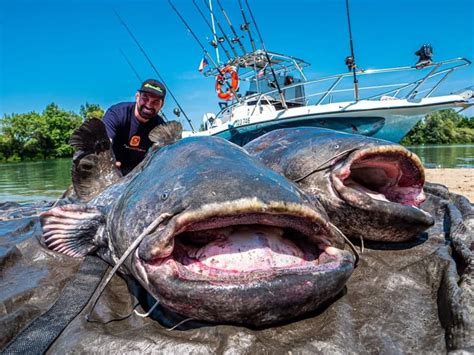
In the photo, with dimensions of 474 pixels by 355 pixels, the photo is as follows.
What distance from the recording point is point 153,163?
204 cm

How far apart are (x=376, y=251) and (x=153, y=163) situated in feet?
4.22

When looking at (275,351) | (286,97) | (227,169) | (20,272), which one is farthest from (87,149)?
(286,97)

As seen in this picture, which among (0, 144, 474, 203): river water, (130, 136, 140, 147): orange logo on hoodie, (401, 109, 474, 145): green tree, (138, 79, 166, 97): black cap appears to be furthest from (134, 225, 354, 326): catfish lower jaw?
(401, 109, 474, 145): green tree

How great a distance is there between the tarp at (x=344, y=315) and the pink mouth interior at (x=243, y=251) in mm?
202

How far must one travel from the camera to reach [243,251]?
142 cm

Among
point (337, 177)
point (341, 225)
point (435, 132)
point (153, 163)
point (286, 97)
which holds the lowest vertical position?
point (435, 132)

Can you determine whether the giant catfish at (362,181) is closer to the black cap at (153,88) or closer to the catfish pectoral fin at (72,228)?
the catfish pectoral fin at (72,228)

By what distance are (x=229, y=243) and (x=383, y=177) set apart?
128 cm

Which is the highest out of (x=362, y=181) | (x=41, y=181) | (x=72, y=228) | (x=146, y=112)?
(x=146, y=112)

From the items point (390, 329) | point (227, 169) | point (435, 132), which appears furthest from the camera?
point (435, 132)

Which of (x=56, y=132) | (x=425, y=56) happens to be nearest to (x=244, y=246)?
(x=425, y=56)

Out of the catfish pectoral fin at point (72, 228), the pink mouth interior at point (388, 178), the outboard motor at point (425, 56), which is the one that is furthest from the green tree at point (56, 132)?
the pink mouth interior at point (388, 178)

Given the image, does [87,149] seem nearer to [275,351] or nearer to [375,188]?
[375,188]

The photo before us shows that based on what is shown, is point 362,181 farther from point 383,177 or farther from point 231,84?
point 231,84
